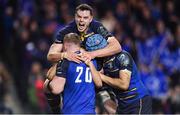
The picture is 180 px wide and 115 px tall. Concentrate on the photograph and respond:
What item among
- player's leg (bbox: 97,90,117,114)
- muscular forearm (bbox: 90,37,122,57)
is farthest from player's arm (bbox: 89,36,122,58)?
player's leg (bbox: 97,90,117,114)

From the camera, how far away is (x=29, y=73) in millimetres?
13922

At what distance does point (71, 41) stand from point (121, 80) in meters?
1.01

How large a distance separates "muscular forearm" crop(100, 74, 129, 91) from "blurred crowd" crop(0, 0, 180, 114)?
180 inches

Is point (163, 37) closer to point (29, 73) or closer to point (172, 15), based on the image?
point (172, 15)

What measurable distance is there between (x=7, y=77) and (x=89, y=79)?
21.9ft

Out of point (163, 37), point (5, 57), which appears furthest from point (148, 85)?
point (5, 57)

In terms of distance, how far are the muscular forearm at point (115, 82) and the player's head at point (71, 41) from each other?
71 cm

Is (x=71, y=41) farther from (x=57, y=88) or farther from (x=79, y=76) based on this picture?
(x=57, y=88)

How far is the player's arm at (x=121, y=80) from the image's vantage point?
8.18m

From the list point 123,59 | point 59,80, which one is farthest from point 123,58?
point 59,80

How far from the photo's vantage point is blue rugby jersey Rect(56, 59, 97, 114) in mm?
7566

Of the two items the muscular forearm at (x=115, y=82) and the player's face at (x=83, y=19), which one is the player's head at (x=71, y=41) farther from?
the muscular forearm at (x=115, y=82)

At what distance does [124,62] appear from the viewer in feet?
→ 27.2

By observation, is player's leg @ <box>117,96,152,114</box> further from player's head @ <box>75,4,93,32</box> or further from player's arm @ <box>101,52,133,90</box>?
player's head @ <box>75,4,93,32</box>
